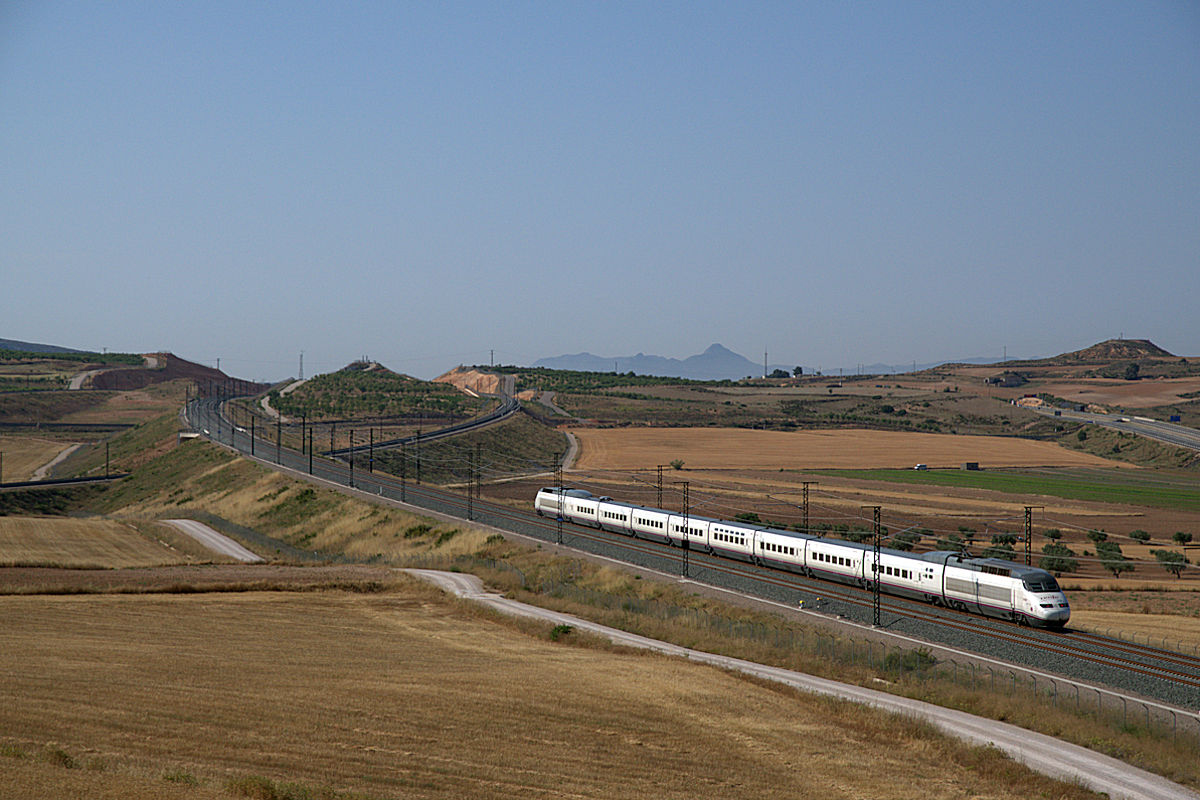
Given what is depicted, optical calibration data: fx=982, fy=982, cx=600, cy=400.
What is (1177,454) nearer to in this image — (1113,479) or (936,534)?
(1113,479)

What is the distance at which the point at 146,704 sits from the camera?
77.2ft

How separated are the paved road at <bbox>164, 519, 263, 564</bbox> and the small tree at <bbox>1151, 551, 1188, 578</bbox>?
199 feet

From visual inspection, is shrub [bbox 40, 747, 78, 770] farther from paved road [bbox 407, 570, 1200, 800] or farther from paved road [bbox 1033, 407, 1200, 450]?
paved road [bbox 1033, 407, 1200, 450]

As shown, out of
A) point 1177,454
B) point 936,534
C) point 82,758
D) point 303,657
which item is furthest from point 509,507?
point 1177,454

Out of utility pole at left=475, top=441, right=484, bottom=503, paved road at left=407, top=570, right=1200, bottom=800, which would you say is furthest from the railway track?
utility pole at left=475, top=441, right=484, bottom=503

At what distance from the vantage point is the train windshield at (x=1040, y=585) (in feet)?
141

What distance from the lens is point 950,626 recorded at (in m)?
43.7

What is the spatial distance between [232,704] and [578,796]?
→ 9.83 m

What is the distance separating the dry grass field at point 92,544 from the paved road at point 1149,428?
137984 mm

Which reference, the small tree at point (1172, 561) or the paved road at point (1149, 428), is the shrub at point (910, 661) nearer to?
the small tree at point (1172, 561)

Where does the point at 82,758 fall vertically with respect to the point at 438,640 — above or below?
above

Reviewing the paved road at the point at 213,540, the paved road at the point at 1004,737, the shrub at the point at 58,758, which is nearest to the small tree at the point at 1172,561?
the paved road at the point at 1004,737

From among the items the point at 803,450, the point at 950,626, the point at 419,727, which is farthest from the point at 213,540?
the point at 803,450

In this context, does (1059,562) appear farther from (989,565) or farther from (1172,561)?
(989,565)
